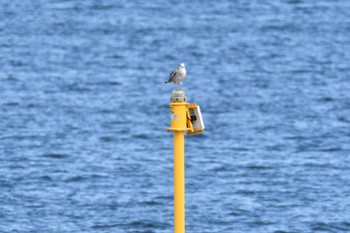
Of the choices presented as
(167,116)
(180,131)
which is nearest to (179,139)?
(180,131)

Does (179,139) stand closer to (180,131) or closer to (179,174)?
(180,131)

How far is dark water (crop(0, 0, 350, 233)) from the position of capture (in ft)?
120

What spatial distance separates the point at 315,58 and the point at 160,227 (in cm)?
3880

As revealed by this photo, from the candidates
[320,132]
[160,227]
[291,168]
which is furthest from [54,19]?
[160,227]

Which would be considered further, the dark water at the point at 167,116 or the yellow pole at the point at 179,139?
the dark water at the point at 167,116

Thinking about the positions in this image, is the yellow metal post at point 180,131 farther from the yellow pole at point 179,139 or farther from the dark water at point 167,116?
the dark water at point 167,116

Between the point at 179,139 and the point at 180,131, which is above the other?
the point at 180,131

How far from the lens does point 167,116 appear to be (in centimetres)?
5416

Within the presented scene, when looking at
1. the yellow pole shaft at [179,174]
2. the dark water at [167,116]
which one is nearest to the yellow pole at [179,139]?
the yellow pole shaft at [179,174]

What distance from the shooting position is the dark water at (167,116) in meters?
36.6

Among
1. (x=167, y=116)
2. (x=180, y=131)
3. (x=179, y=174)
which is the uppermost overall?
(x=180, y=131)

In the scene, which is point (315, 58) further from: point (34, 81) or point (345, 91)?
point (34, 81)

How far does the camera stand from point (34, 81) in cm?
6316

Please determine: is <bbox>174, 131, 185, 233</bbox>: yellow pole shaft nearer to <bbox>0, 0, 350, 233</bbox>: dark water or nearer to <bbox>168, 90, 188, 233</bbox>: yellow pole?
<bbox>168, 90, 188, 233</bbox>: yellow pole
